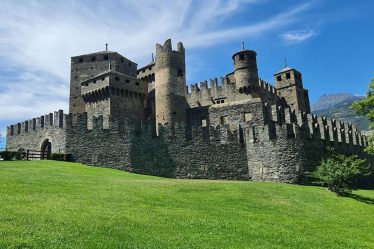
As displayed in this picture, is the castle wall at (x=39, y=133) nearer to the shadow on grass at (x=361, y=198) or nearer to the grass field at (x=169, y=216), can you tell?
the grass field at (x=169, y=216)

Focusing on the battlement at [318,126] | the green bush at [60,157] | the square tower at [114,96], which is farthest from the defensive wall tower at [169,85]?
the green bush at [60,157]

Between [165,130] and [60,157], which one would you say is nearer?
[165,130]

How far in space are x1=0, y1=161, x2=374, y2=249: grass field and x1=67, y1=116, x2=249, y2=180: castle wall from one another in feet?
30.9

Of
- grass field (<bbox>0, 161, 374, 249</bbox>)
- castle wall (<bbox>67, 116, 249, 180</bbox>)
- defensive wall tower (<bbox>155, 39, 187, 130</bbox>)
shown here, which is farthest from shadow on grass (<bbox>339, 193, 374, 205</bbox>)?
defensive wall tower (<bbox>155, 39, 187, 130</bbox>)

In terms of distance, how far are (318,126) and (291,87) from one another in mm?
20948

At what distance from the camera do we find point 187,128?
34.0 meters

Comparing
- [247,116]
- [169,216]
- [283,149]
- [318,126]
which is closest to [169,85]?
[247,116]

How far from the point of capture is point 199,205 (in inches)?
690

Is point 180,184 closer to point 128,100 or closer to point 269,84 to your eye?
point 128,100

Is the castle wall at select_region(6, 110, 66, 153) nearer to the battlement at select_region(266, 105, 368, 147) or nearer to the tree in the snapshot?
the battlement at select_region(266, 105, 368, 147)

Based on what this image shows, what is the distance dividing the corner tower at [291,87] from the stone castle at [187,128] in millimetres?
147

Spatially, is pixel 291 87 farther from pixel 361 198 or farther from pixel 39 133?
pixel 39 133

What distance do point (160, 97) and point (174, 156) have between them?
45.7 ft

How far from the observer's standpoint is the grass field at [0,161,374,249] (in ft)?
39.4
